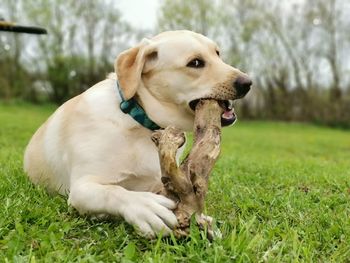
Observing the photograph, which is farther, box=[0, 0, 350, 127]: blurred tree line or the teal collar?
box=[0, 0, 350, 127]: blurred tree line

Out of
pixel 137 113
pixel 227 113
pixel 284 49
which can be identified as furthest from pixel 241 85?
pixel 284 49

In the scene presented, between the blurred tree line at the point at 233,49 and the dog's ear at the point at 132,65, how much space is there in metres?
23.7

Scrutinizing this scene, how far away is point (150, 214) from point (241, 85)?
1.03 metres

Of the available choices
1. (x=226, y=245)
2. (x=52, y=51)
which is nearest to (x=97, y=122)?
(x=226, y=245)

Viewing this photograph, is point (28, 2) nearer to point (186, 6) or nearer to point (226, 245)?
point (186, 6)

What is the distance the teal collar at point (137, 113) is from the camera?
118 inches

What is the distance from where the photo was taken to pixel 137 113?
301cm

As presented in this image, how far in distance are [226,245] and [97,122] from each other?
3.92ft

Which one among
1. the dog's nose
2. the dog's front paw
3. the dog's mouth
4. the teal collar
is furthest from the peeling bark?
the teal collar

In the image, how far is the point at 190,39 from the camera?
3100mm

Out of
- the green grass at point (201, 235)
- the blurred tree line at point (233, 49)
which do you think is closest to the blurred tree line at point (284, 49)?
the blurred tree line at point (233, 49)

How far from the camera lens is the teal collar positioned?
300 cm

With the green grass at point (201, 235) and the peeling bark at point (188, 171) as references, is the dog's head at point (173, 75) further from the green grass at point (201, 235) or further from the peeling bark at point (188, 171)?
the green grass at point (201, 235)

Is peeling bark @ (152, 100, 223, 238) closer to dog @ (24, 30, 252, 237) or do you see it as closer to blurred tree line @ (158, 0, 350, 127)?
dog @ (24, 30, 252, 237)
